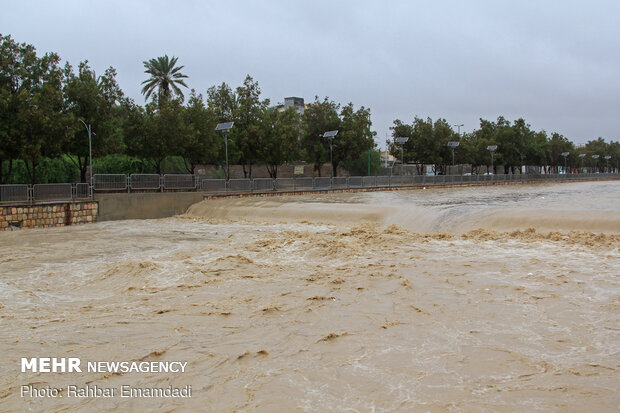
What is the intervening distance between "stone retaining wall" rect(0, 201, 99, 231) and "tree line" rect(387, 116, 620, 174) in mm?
42983

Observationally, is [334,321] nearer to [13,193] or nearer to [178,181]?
[13,193]

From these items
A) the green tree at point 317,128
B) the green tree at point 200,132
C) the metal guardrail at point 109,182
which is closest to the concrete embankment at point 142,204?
the metal guardrail at point 109,182

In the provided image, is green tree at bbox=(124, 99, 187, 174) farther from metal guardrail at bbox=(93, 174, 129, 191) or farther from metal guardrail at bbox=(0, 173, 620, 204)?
metal guardrail at bbox=(93, 174, 129, 191)

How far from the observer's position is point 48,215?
23453 millimetres

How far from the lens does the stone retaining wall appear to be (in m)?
22.2

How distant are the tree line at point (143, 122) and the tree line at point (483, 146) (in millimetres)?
12969

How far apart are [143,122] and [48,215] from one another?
11.6 meters

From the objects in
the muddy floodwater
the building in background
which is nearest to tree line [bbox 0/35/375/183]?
the muddy floodwater

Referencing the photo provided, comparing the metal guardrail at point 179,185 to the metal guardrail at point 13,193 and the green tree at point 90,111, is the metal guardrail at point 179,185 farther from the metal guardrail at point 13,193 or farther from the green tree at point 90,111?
the green tree at point 90,111

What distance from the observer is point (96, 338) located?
6.95m

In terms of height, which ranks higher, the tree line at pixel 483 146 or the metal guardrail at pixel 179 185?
the tree line at pixel 483 146

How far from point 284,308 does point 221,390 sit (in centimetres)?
321

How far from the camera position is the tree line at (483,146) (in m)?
61.2

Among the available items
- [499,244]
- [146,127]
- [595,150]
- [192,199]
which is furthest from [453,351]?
[595,150]
